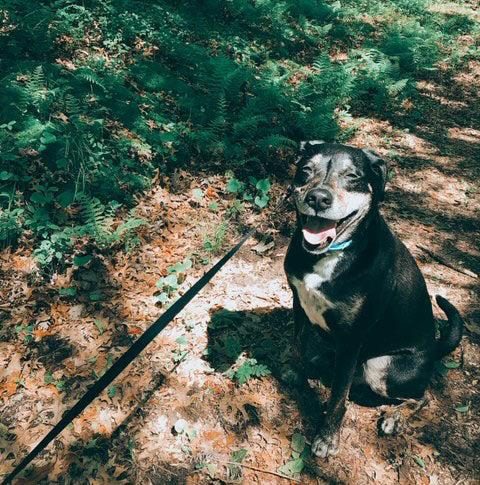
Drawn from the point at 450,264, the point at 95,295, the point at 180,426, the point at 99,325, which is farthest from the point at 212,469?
the point at 450,264

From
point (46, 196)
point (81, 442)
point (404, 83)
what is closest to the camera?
point (81, 442)

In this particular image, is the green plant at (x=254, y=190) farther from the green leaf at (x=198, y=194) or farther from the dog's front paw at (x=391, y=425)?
the dog's front paw at (x=391, y=425)

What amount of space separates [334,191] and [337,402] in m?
1.58

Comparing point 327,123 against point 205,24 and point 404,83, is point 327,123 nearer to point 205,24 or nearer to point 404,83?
point 404,83

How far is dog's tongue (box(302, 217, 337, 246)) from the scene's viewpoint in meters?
2.78

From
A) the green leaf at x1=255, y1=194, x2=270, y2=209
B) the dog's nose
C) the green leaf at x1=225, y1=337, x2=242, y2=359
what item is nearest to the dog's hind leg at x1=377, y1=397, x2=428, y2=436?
the green leaf at x1=225, y1=337, x2=242, y2=359

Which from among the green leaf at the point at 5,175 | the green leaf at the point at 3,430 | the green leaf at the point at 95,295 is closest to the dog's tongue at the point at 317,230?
the green leaf at the point at 95,295

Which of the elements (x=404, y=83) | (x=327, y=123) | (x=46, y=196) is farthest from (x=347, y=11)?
(x=46, y=196)

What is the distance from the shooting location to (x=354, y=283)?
113 inches

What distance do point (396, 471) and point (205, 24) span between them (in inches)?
345

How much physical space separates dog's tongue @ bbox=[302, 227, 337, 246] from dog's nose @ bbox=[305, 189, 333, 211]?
0.18 meters

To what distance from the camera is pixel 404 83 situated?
795 centimetres

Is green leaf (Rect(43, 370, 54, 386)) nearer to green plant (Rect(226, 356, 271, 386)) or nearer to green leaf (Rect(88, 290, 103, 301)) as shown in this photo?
green leaf (Rect(88, 290, 103, 301))

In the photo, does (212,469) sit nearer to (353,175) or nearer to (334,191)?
(334,191)
